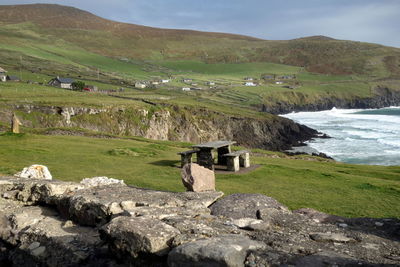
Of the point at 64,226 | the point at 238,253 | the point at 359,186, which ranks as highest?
the point at 238,253

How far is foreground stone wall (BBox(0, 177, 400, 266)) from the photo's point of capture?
894 centimetres

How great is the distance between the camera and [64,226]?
13.3 m

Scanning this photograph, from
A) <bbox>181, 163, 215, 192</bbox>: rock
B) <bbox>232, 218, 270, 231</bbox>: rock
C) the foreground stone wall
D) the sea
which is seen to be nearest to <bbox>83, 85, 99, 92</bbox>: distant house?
the sea

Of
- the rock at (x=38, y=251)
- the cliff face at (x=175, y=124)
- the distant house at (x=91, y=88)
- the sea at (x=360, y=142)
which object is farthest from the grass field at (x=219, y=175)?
the distant house at (x=91, y=88)

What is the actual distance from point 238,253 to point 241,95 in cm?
17058

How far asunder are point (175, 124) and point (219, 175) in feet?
209

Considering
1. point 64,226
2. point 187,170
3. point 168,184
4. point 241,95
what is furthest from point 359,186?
point 241,95

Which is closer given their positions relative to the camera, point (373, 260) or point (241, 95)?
point (373, 260)

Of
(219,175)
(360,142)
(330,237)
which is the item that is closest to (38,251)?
(330,237)

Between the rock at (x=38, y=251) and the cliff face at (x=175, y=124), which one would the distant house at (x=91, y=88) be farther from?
the rock at (x=38, y=251)

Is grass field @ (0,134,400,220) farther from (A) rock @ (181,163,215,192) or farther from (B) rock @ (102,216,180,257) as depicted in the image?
(B) rock @ (102,216,180,257)

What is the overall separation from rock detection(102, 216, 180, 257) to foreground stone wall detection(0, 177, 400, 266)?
25 mm

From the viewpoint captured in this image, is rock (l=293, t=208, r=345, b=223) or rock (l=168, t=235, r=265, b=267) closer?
rock (l=168, t=235, r=265, b=267)

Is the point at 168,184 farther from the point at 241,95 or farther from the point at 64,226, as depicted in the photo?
the point at 241,95
